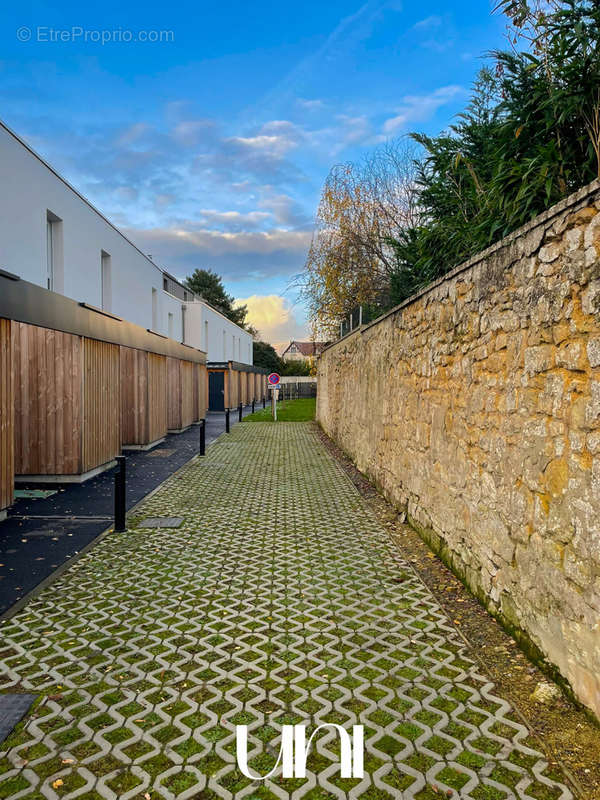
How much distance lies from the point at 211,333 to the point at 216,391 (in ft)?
15.3

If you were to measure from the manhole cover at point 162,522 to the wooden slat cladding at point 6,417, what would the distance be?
1.69 metres

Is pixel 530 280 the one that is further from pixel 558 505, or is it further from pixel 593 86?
pixel 593 86

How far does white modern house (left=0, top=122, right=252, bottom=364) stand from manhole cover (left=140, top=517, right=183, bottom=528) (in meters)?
5.30

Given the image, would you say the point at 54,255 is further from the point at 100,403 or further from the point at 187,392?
the point at 187,392

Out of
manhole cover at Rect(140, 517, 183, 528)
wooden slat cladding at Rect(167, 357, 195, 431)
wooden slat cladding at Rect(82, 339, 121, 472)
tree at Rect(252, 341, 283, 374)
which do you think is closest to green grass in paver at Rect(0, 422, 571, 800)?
manhole cover at Rect(140, 517, 183, 528)

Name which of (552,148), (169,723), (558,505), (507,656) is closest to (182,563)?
(169,723)

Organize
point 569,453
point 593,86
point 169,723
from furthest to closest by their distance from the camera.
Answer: point 593,86 < point 569,453 < point 169,723

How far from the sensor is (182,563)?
16.4 ft

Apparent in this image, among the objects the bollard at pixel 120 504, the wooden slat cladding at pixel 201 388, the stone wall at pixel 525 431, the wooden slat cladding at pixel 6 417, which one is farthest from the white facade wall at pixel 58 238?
the stone wall at pixel 525 431

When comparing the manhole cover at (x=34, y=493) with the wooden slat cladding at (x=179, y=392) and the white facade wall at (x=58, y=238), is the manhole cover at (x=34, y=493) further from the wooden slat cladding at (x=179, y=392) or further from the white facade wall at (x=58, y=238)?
the wooden slat cladding at (x=179, y=392)

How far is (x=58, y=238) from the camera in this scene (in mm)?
11344

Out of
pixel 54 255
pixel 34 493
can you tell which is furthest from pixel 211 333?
pixel 34 493

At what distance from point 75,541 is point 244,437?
425 inches

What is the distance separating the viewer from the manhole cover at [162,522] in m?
6.37
